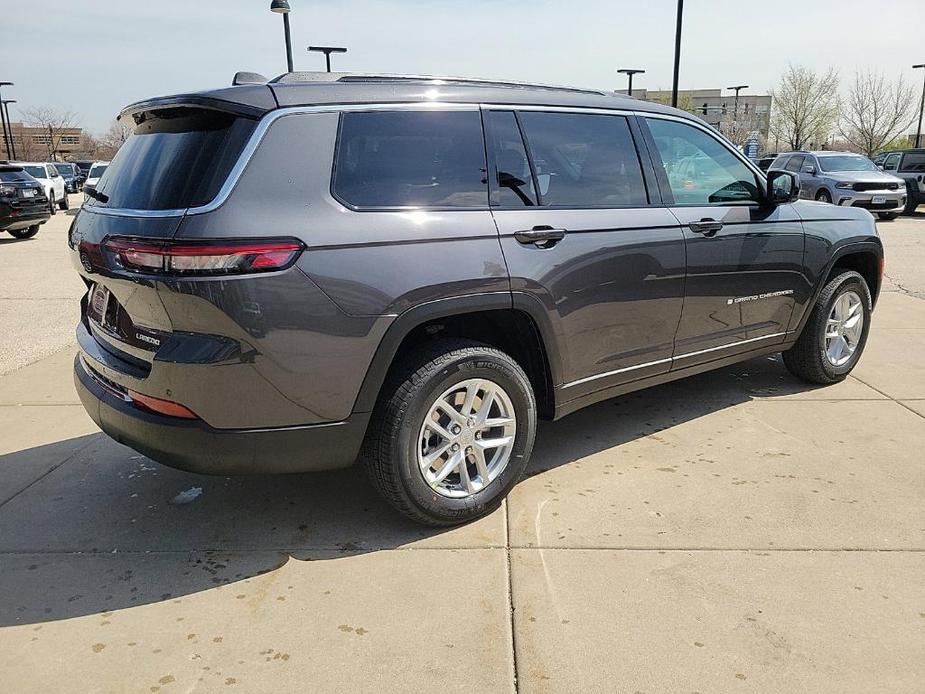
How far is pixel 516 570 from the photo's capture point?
9.68 feet

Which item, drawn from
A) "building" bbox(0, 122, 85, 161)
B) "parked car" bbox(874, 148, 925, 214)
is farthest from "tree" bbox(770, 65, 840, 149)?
"building" bbox(0, 122, 85, 161)

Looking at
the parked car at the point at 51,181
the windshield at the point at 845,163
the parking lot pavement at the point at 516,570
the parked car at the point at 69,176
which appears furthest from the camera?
the parked car at the point at 69,176

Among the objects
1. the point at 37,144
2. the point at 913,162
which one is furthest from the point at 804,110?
the point at 37,144

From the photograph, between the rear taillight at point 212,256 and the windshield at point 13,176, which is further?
the windshield at point 13,176

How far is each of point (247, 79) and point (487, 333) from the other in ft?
4.90

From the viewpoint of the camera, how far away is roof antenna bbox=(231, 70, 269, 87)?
10.0 feet

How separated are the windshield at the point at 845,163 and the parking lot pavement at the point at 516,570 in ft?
54.8

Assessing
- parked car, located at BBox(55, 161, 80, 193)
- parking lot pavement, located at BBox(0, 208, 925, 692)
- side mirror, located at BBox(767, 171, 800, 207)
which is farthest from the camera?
parked car, located at BBox(55, 161, 80, 193)

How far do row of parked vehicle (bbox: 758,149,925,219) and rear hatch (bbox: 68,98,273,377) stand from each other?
57.0 feet

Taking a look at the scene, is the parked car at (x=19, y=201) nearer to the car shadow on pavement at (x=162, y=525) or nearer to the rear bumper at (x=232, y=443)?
the car shadow on pavement at (x=162, y=525)

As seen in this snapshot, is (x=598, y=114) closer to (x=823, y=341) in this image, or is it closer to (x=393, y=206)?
(x=393, y=206)

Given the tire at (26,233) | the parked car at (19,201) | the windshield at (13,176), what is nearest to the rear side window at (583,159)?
the parked car at (19,201)

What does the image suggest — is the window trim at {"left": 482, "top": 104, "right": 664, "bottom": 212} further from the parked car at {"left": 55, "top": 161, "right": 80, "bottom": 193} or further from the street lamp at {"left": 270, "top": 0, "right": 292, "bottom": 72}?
the parked car at {"left": 55, "top": 161, "right": 80, "bottom": 193}

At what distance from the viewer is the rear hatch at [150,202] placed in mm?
2695
